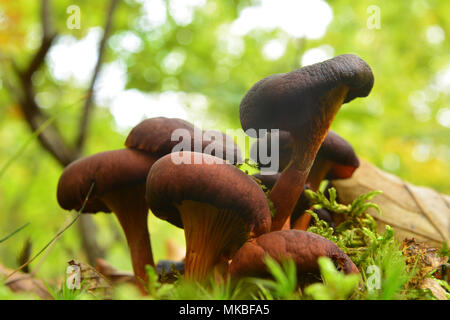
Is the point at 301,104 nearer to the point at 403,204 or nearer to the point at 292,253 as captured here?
the point at 292,253

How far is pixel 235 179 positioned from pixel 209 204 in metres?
0.10

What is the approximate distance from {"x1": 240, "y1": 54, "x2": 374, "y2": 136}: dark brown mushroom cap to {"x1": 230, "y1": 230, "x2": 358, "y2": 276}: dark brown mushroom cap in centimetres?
39

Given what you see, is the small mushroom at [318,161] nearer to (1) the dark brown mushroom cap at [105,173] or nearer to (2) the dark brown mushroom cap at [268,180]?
(2) the dark brown mushroom cap at [268,180]

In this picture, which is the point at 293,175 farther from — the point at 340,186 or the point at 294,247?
the point at 340,186

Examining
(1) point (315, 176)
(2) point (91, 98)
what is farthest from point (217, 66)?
(1) point (315, 176)

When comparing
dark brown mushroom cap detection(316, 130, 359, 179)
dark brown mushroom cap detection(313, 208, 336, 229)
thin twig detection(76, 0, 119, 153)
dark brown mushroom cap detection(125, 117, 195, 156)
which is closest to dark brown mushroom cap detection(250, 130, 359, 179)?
dark brown mushroom cap detection(316, 130, 359, 179)

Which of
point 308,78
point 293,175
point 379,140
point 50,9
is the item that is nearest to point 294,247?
point 293,175

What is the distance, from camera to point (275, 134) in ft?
5.03

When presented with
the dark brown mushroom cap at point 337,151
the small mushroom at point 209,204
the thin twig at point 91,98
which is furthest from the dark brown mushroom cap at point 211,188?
the thin twig at point 91,98

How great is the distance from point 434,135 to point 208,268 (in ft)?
16.2

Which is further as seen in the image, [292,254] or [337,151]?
[337,151]

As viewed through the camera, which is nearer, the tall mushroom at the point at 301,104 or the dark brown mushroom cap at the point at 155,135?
the tall mushroom at the point at 301,104

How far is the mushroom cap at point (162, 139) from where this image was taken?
1324 mm

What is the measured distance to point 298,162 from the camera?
1.23 m
